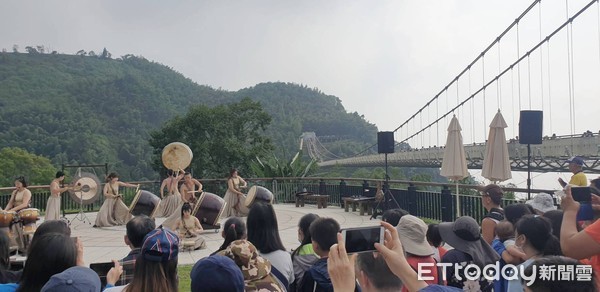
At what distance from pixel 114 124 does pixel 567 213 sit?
209ft

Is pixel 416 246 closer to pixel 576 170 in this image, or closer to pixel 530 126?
pixel 576 170

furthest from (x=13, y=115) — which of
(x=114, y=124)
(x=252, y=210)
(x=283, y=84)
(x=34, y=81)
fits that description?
(x=252, y=210)

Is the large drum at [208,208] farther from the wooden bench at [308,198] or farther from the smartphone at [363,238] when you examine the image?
the smartphone at [363,238]

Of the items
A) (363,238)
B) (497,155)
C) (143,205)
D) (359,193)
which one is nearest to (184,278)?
(363,238)

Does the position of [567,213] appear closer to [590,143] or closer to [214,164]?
[590,143]

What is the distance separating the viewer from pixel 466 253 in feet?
10.7

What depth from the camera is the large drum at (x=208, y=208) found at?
35.0ft

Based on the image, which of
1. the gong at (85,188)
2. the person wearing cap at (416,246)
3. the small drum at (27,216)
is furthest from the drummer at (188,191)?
the person wearing cap at (416,246)

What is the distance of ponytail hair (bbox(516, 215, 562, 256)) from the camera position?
2801 mm

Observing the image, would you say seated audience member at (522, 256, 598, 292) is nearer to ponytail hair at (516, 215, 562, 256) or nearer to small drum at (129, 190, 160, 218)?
ponytail hair at (516, 215, 562, 256)

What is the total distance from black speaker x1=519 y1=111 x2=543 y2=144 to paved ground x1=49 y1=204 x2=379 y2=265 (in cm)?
409

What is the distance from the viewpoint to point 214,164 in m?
31.1

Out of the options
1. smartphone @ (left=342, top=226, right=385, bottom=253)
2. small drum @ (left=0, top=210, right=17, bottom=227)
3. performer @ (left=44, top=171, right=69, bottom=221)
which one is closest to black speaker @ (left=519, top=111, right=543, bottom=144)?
smartphone @ (left=342, top=226, right=385, bottom=253)

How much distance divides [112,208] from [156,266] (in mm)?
10777
